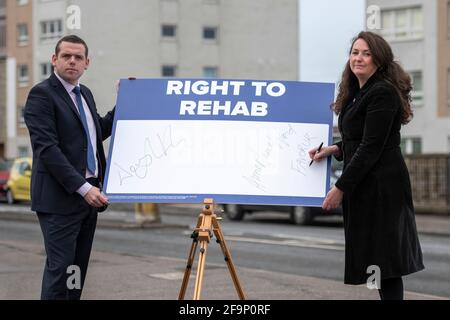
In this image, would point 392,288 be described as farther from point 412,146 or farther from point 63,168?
point 412,146

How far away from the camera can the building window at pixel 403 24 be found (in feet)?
133

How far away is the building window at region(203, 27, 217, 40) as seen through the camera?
5506cm

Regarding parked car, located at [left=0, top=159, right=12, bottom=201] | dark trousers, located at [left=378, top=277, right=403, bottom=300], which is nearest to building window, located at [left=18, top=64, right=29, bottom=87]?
parked car, located at [left=0, top=159, right=12, bottom=201]

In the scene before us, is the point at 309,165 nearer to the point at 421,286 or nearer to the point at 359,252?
the point at 359,252

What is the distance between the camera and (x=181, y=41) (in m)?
54.4

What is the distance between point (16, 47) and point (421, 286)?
166 ft

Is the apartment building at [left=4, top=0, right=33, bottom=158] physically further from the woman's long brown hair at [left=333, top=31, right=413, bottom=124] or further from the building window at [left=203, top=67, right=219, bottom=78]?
the woman's long brown hair at [left=333, top=31, right=413, bottom=124]

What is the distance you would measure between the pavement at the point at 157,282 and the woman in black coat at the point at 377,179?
3829 mm

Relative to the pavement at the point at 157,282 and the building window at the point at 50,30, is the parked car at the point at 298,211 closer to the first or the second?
the pavement at the point at 157,282

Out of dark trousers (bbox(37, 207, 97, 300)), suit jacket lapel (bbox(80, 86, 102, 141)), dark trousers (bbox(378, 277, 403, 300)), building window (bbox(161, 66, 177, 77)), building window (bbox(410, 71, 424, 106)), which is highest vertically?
building window (bbox(161, 66, 177, 77))

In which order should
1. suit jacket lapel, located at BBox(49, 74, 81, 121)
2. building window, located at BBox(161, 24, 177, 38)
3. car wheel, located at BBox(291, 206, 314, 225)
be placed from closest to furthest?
suit jacket lapel, located at BBox(49, 74, 81, 121) < car wheel, located at BBox(291, 206, 314, 225) < building window, located at BBox(161, 24, 177, 38)

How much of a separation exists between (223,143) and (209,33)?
49.9 m

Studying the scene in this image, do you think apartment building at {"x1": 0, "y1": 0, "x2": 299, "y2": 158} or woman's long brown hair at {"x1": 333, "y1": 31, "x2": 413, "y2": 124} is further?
apartment building at {"x1": 0, "y1": 0, "x2": 299, "y2": 158}
